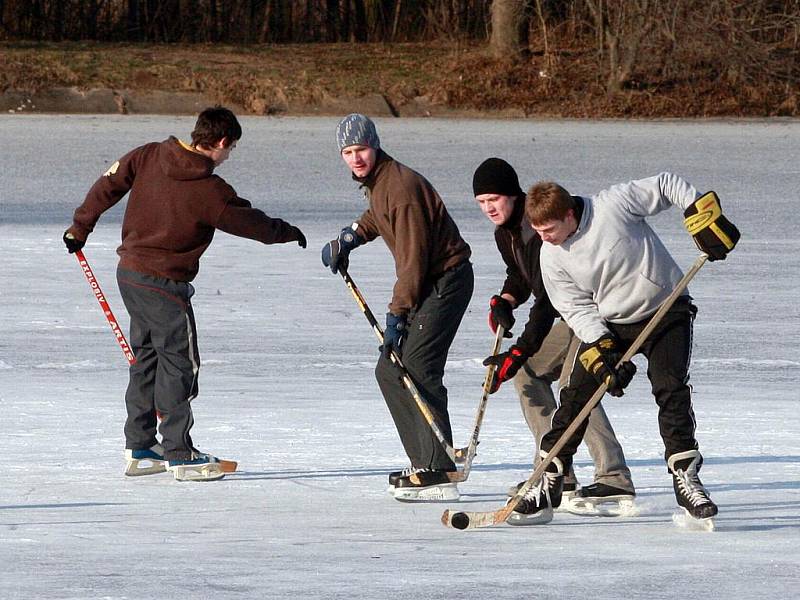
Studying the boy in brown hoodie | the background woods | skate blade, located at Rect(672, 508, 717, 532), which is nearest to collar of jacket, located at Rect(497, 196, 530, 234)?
the boy in brown hoodie

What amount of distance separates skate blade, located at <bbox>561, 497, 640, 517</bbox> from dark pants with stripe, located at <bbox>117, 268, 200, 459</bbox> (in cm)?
144

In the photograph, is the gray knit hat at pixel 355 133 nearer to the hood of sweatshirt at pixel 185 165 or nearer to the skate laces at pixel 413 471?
the hood of sweatshirt at pixel 185 165

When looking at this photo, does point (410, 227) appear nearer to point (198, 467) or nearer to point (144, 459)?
point (198, 467)

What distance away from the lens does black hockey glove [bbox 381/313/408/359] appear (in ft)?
16.6

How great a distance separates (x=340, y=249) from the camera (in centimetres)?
526

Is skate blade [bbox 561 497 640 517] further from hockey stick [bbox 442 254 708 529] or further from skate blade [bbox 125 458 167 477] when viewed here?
skate blade [bbox 125 458 167 477]

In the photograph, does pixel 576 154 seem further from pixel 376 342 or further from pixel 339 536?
pixel 339 536

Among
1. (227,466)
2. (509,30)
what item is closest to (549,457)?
(227,466)

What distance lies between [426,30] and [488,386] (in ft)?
78.8

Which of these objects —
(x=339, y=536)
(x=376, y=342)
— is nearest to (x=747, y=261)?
(x=376, y=342)

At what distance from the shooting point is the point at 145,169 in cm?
524

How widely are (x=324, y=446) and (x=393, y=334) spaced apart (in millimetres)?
862

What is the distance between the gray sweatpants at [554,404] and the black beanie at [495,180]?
22.4 inches

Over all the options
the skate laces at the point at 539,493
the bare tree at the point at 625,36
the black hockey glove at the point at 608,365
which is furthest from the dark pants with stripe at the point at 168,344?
the bare tree at the point at 625,36
